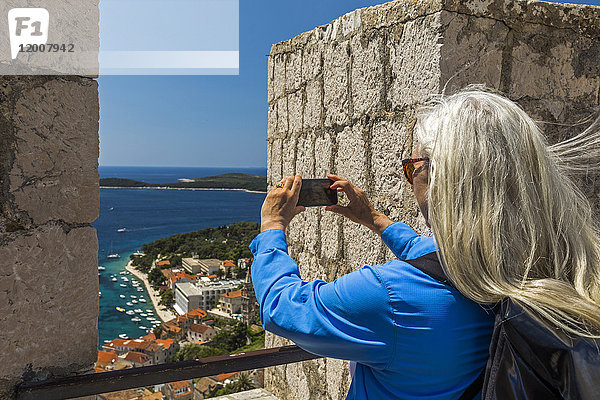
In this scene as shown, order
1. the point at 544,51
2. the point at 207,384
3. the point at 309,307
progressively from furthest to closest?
the point at 207,384, the point at 544,51, the point at 309,307

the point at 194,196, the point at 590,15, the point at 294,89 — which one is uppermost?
the point at 590,15

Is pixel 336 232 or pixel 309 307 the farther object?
pixel 336 232

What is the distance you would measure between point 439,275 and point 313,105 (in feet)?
5.64

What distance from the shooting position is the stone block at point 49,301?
4.93 ft

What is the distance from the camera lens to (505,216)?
89cm

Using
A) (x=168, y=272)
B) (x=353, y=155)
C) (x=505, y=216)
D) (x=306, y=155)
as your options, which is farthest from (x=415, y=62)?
(x=168, y=272)

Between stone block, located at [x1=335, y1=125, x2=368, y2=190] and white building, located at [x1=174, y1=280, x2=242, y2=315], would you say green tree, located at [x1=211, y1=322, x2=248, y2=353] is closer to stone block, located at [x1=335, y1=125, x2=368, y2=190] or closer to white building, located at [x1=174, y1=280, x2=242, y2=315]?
white building, located at [x1=174, y1=280, x2=242, y2=315]

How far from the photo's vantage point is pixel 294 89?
9.00ft

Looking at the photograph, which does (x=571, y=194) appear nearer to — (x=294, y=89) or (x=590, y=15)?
(x=590, y=15)

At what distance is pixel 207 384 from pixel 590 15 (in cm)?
290

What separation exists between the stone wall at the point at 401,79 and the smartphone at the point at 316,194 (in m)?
0.45

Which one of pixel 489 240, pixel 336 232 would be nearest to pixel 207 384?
pixel 336 232

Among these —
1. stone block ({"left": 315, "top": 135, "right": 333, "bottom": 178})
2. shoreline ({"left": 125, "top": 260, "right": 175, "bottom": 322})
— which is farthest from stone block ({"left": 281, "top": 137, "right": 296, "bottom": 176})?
shoreline ({"left": 125, "top": 260, "right": 175, "bottom": 322})

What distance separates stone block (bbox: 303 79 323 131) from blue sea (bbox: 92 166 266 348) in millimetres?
4993
